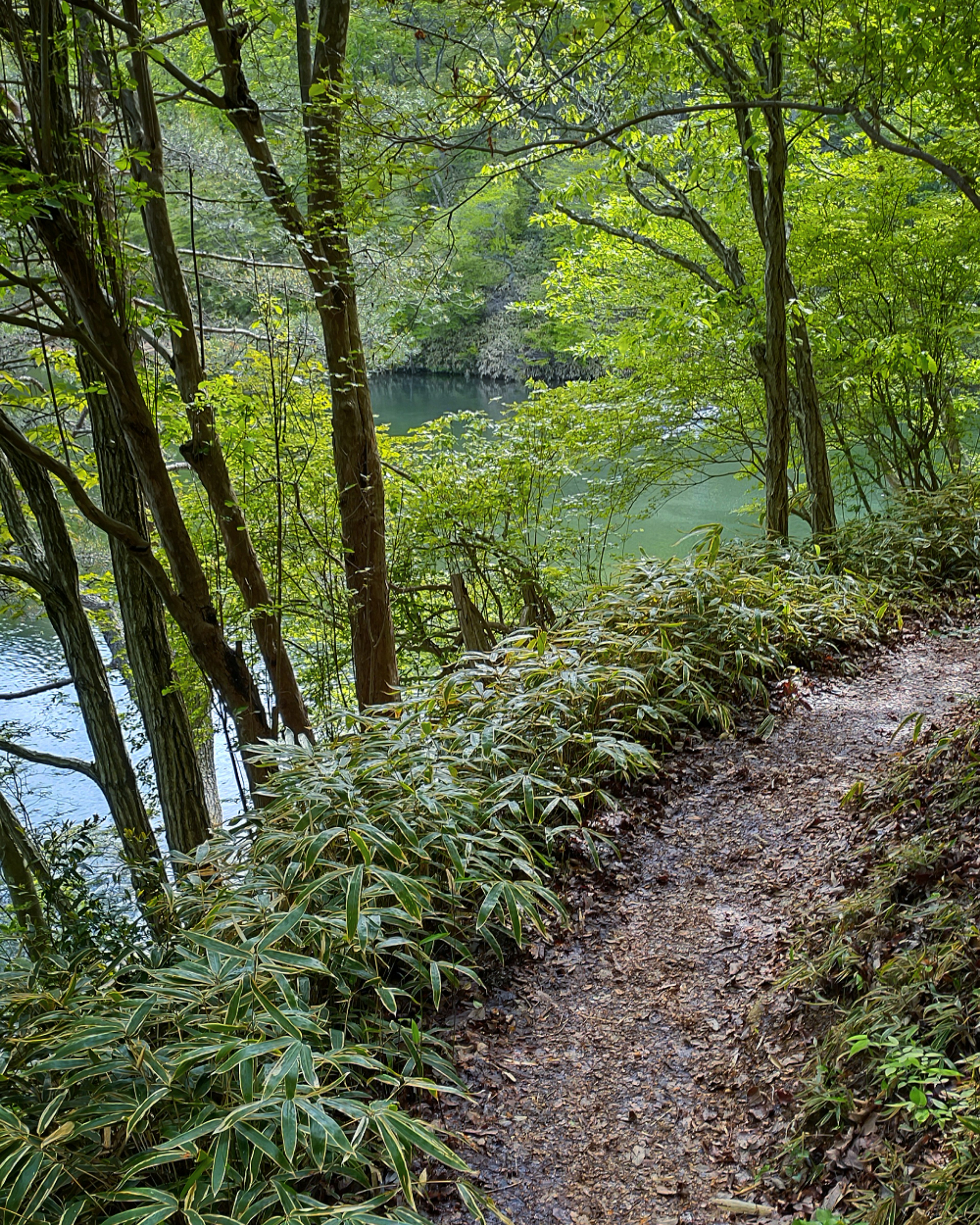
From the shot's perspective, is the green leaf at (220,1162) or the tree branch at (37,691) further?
the tree branch at (37,691)

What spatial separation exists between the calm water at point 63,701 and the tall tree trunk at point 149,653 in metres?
0.72

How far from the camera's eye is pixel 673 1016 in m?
2.42

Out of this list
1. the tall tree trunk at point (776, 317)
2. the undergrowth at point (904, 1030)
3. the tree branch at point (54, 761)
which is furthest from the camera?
the tall tree trunk at point (776, 317)

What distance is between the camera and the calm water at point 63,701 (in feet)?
28.0

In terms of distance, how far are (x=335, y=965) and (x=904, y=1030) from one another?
4.76ft

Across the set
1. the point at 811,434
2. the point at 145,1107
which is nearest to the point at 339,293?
A: the point at 811,434

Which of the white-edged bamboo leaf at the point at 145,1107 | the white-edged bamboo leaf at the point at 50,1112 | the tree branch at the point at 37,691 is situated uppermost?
the tree branch at the point at 37,691

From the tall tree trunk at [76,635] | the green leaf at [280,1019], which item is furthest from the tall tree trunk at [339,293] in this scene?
the green leaf at [280,1019]

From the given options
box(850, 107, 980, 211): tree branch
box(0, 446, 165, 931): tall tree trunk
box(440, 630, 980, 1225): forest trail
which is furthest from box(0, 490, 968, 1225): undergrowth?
box(850, 107, 980, 211): tree branch

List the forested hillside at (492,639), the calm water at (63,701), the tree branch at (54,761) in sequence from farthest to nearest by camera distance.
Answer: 1. the calm water at (63,701)
2. the tree branch at (54,761)
3. the forested hillside at (492,639)

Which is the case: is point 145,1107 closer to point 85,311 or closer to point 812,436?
point 85,311

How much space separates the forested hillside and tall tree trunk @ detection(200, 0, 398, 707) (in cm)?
4

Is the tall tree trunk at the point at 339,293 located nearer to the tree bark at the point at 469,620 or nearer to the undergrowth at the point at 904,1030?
the tree bark at the point at 469,620

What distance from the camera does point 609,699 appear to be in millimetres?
3977
